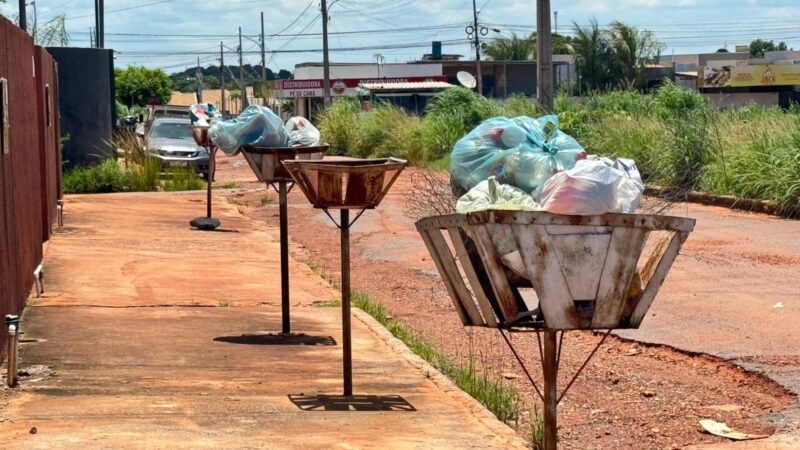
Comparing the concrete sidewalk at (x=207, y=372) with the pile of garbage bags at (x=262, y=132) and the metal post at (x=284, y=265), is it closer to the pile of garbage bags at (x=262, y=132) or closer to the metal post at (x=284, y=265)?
the metal post at (x=284, y=265)

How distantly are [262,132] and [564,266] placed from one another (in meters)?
6.26

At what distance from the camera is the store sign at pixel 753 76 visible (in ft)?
Answer: 228

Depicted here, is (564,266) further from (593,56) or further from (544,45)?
(593,56)

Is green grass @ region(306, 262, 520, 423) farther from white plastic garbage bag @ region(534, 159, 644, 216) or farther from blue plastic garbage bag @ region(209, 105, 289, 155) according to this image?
white plastic garbage bag @ region(534, 159, 644, 216)

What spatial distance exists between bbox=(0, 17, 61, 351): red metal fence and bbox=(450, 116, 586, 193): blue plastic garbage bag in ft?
11.0

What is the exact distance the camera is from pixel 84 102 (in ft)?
90.0

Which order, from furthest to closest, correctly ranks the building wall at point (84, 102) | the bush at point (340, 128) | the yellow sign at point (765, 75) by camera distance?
1. the yellow sign at point (765, 75)
2. the bush at point (340, 128)
3. the building wall at point (84, 102)

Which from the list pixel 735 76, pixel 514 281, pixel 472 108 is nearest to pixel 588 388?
pixel 514 281

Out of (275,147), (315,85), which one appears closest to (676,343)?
(275,147)

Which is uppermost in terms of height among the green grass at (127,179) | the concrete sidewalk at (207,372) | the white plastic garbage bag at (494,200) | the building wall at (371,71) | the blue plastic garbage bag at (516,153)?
the building wall at (371,71)

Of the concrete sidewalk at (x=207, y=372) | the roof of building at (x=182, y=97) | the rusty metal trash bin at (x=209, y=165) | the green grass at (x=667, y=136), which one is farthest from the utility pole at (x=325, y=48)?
the roof of building at (x=182, y=97)

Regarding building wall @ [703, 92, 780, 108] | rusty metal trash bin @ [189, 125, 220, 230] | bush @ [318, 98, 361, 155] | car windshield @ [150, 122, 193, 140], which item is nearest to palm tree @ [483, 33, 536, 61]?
building wall @ [703, 92, 780, 108]

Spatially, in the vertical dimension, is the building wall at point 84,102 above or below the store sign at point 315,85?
below

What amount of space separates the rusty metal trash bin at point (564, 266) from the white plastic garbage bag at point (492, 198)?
0.19 meters
